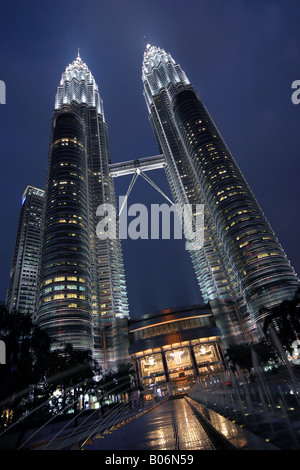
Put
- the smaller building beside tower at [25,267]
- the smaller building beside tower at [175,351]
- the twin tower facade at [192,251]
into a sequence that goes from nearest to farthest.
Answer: the twin tower facade at [192,251] → the smaller building beside tower at [175,351] → the smaller building beside tower at [25,267]

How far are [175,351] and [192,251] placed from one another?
66.2 meters

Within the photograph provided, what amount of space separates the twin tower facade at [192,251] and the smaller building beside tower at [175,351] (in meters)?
11.4

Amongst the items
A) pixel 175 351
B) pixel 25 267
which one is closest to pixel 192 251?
pixel 175 351

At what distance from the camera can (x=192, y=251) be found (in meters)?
160

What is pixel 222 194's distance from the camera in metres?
124

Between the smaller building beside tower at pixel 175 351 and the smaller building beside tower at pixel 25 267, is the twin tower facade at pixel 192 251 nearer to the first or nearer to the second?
the smaller building beside tower at pixel 25 267

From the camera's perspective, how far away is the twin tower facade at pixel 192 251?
99.4 m

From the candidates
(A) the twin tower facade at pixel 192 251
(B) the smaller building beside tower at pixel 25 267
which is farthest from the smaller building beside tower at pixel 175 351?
(B) the smaller building beside tower at pixel 25 267

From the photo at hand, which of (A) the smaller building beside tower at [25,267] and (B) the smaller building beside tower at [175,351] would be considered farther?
(A) the smaller building beside tower at [25,267]

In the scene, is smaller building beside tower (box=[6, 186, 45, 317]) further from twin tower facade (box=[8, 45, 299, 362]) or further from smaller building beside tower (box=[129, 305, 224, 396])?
smaller building beside tower (box=[129, 305, 224, 396])

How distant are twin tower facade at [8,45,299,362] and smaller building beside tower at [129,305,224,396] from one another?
11448 millimetres

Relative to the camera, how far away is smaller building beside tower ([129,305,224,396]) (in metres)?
101

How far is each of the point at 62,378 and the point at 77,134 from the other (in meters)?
140

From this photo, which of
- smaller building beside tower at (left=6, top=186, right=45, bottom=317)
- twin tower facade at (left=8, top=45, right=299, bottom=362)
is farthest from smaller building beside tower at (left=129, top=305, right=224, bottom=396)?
smaller building beside tower at (left=6, top=186, right=45, bottom=317)
